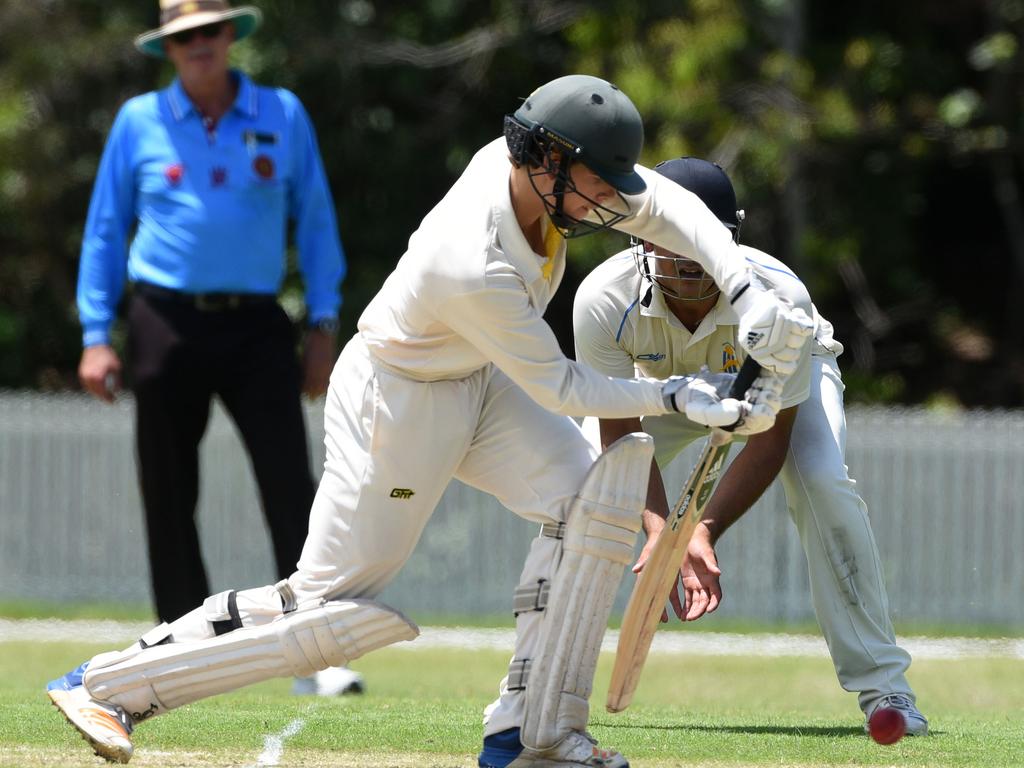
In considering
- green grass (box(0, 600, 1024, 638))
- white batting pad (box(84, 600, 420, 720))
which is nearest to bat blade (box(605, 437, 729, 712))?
white batting pad (box(84, 600, 420, 720))

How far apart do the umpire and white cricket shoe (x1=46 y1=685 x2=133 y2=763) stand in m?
1.71

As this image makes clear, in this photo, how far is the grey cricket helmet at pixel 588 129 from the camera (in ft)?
12.4

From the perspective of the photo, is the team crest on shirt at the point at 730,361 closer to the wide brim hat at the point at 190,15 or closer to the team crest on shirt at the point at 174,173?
the team crest on shirt at the point at 174,173

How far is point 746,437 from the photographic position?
4.91 meters

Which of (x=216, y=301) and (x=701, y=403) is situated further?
(x=216, y=301)

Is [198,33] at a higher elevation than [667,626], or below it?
higher

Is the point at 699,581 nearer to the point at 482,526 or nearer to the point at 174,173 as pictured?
the point at 174,173

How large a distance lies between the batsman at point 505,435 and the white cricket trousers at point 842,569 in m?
1.12

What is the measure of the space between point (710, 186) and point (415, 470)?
4.12ft

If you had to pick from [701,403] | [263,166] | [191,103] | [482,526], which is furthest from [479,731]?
[482,526]

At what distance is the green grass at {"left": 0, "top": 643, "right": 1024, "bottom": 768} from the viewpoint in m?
4.22

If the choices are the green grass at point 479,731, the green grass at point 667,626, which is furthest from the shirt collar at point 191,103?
the green grass at point 667,626

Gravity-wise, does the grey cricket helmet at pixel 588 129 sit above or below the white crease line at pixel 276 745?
above

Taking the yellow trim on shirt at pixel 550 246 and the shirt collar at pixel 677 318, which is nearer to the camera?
the yellow trim on shirt at pixel 550 246
